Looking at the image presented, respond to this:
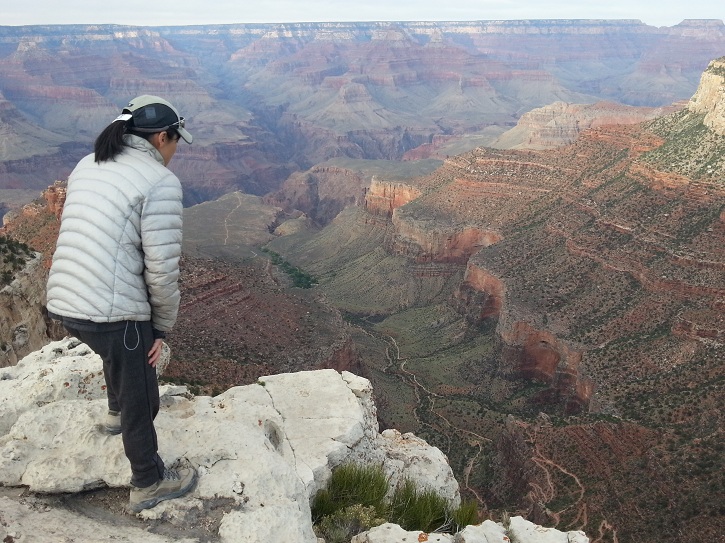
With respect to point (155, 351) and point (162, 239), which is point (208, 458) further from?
point (162, 239)

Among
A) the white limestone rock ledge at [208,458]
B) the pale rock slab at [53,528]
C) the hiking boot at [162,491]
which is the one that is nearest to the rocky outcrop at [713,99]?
the white limestone rock ledge at [208,458]

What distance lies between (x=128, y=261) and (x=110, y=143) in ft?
4.13

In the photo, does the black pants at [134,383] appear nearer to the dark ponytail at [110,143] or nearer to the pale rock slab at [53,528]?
the pale rock slab at [53,528]

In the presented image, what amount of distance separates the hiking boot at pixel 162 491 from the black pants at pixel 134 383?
76mm

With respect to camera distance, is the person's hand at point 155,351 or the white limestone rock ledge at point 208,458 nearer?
the white limestone rock ledge at point 208,458

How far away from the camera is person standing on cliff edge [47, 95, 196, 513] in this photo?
5.96m

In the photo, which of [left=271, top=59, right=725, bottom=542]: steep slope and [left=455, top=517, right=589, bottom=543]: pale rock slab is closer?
[left=455, top=517, right=589, bottom=543]: pale rock slab

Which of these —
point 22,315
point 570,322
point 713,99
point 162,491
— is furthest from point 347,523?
point 713,99

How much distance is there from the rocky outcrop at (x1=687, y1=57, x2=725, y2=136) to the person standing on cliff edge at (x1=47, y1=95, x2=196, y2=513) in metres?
42.4

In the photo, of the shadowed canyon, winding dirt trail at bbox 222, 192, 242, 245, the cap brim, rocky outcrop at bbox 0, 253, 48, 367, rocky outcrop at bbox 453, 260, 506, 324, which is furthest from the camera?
winding dirt trail at bbox 222, 192, 242, 245

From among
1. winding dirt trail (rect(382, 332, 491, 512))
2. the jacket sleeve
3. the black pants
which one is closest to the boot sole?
the black pants

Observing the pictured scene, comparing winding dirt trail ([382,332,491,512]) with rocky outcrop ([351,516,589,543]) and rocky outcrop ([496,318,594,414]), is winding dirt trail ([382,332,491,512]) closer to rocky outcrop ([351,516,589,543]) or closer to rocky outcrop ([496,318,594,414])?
rocky outcrop ([496,318,594,414])

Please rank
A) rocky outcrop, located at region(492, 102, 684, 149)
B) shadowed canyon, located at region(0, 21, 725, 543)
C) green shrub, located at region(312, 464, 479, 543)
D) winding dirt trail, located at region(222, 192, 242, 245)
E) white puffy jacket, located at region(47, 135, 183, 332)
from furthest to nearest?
rocky outcrop, located at region(492, 102, 684, 149) → winding dirt trail, located at region(222, 192, 242, 245) → shadowed canyon, located at region(0, 21, 725, 543) → green shrub, located at region(312, 464, 479, 543) → white puffy jacket, located at region(47, 135, 183, 332)

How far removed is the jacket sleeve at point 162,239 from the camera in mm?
5961
